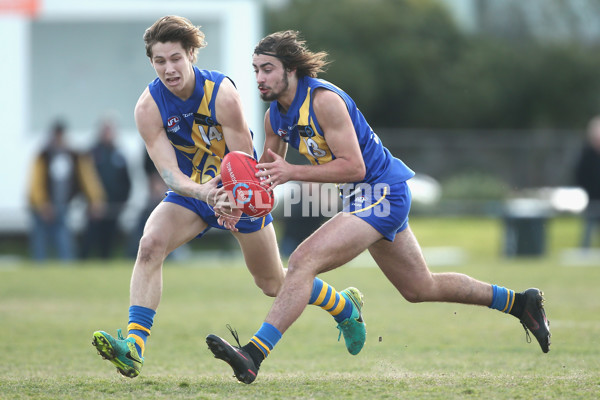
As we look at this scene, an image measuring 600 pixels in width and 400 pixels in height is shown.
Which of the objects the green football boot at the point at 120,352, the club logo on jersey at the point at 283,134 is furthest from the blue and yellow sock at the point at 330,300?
the green football boot at the point at 120,352

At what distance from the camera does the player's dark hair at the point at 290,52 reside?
5738 millimetres

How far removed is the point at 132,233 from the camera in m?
16.5

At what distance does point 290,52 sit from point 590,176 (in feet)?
40.5

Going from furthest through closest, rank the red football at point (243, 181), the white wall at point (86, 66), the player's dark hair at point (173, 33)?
1. the white wall at point (86, 66)
2. the player's dark hair at point (173, 33)
3. the red football at point (243, 181)

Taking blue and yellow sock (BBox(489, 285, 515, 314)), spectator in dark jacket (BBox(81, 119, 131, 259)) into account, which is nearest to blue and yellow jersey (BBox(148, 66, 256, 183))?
blue and yellow sock (BBox(489, 285, 515, 314))

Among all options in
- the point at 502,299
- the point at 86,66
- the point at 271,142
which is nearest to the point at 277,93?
the point at 271,142

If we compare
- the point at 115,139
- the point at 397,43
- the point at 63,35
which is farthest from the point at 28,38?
the point at 397,43

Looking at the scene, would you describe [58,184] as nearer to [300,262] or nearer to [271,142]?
[271,142]

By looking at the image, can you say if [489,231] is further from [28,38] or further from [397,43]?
[397,43]

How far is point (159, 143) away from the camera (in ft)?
19.8

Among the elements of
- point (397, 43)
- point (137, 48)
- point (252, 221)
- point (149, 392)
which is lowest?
point (149, 392)

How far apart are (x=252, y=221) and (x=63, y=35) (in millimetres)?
13561

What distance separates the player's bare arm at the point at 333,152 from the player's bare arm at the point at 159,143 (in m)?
0.65

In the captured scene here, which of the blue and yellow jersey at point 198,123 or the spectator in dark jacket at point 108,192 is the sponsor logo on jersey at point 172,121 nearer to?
the blue and yellow jersey at point 198,123
